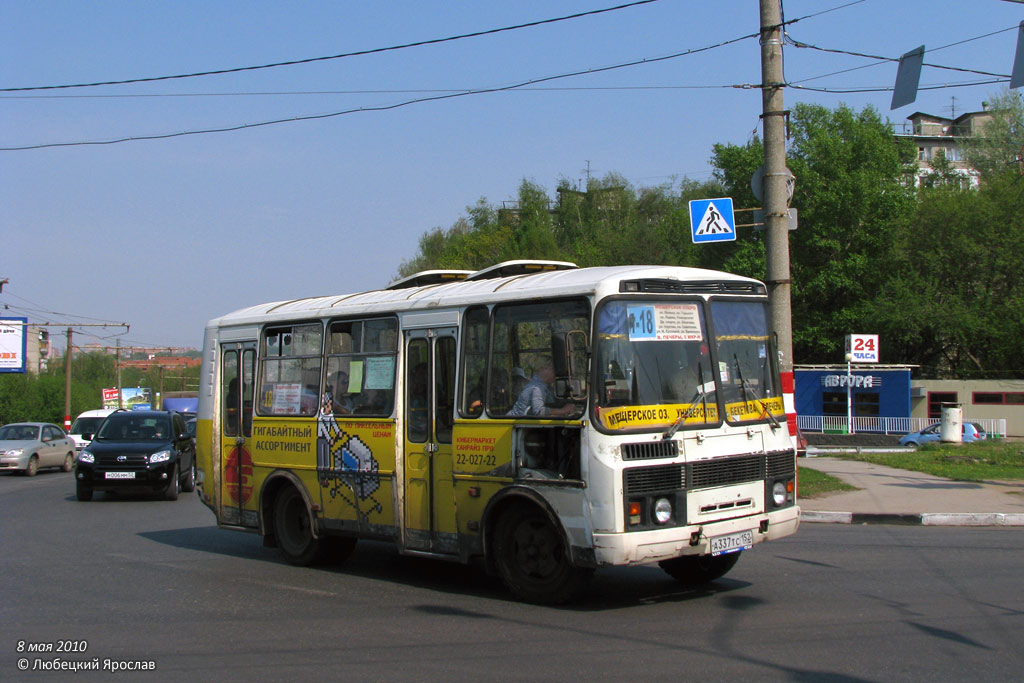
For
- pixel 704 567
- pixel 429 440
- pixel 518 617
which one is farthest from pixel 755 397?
pixel 429 440

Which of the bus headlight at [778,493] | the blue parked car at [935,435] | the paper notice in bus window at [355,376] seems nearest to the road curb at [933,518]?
the bus headlight at [778,493]

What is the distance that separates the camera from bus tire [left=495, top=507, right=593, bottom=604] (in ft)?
25.5

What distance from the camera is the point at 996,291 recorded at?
5250cm

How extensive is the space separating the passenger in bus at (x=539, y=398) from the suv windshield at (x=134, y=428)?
13.7m

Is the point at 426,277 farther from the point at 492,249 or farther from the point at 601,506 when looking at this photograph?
the point at 492,249

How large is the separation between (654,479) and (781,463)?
1603 millimetres

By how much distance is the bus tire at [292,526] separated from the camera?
34.6ft

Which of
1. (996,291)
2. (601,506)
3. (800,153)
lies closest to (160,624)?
(601,506)

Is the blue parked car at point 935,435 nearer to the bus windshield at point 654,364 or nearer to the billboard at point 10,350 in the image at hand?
the bus windshield at point 654,364

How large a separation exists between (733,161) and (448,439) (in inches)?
2154

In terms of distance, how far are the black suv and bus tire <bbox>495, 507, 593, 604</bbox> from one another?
12.4 metres

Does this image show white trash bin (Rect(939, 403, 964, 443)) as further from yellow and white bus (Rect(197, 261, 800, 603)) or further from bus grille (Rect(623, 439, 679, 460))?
bus grille (Rect(623, 439, 679, 460))

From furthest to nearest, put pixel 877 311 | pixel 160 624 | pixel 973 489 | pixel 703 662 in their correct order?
pixel 877 311
pixel 973 489
pixel 160 624
pixel 703 662

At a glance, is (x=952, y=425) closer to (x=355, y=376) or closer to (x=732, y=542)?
(x=732, y=542)
